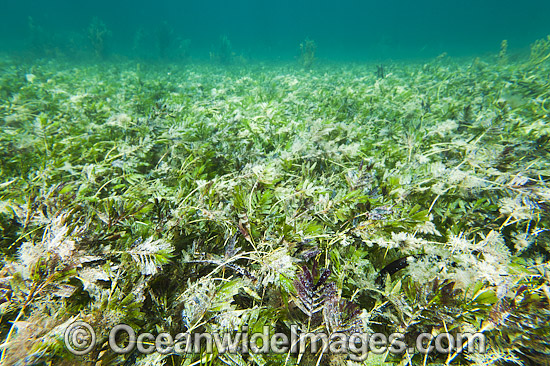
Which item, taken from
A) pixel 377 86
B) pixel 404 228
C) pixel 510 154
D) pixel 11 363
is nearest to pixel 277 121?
pixel 404 228

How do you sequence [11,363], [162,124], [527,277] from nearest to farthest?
[11,363]
[527,277]
[162,124]

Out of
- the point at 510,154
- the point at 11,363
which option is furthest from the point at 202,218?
the point at 510,154

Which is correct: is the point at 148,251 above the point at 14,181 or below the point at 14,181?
below

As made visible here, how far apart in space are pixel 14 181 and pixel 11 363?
153 centimetres

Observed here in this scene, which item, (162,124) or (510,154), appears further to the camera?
(162,124)

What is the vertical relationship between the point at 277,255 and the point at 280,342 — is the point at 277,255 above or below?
above

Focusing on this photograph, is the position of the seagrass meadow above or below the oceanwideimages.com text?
above

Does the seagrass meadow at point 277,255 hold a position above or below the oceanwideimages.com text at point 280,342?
above

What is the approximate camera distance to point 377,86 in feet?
16.1

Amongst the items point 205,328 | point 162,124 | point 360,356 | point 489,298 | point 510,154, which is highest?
point 162,124

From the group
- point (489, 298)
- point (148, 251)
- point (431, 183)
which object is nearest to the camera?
point (489, 298)

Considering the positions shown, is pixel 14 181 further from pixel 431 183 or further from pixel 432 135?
pixel 432 135

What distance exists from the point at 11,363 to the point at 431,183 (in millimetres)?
2226

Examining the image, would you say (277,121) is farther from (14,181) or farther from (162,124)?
(14,181)
